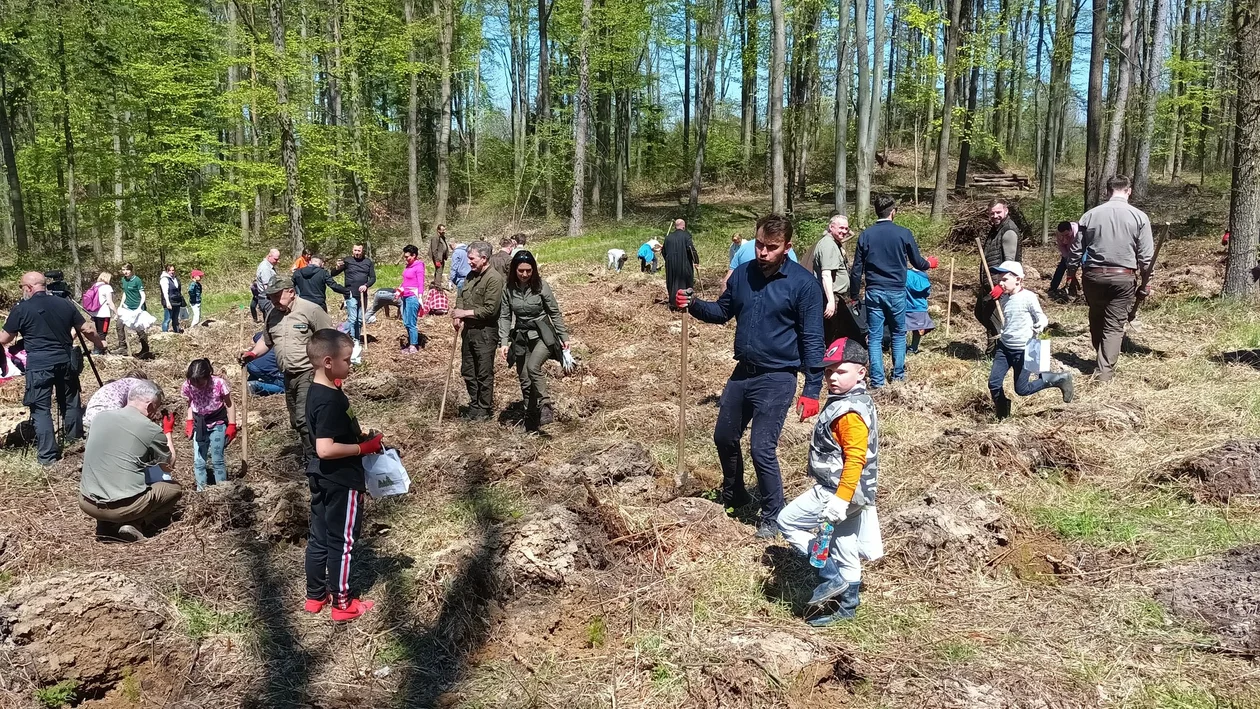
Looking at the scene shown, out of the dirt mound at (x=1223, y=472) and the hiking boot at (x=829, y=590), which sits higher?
the dirt mound at (x=1223, y=472)

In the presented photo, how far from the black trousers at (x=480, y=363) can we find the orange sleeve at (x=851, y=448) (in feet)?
15.2

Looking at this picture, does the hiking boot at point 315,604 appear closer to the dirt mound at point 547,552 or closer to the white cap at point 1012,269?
the dirt mound at point 547,552

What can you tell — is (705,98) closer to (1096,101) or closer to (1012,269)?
(1096,101)

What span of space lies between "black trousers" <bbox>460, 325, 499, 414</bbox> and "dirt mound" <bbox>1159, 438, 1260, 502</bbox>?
5709 mm

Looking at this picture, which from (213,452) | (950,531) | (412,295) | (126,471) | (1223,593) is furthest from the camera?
(412,295)

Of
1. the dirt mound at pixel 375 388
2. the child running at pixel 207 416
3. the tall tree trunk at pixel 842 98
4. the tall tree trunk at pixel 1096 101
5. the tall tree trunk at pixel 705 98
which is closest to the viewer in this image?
the child running at pixel 207 416

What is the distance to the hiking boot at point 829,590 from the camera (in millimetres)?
3748

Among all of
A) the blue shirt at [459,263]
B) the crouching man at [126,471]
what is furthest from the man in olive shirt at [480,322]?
the blue shirt at [459,263]

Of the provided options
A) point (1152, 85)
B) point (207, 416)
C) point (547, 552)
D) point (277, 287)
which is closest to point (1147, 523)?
point (547, 552)

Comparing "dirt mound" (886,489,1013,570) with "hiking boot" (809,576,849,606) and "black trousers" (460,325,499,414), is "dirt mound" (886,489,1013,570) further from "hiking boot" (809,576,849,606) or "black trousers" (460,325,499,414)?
"black trousers" (460,325,499,414)

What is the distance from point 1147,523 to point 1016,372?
6.68 ft

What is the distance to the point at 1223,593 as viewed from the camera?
3736 millimetres

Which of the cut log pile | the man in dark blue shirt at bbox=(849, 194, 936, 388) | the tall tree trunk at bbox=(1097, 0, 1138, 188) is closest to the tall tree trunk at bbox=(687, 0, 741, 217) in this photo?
the cut log pile

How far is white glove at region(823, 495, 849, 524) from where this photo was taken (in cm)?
349
